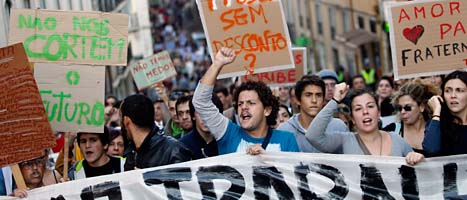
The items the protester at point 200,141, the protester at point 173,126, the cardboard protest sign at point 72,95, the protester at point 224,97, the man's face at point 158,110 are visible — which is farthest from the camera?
the protester at point 224,97

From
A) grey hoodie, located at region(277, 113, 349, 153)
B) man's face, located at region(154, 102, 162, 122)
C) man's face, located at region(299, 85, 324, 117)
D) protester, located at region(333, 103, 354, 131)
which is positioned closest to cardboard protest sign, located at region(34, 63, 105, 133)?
grey hoodie, located at region(277, 113, 349, 153)

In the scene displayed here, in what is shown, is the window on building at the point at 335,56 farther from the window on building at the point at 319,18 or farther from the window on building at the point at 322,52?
the window on building at the point at 319,18

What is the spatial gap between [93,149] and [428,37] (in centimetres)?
244

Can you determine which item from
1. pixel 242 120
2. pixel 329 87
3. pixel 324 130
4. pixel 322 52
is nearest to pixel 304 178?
pixel 324 130

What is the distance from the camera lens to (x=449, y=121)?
7.32 meters

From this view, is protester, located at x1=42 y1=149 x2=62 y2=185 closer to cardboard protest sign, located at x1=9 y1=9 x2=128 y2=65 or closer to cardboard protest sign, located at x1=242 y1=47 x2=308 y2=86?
cardboard protest sign, located at x1=9 y1=9 x2=128 y2=65

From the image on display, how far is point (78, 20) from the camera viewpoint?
26.0 feet

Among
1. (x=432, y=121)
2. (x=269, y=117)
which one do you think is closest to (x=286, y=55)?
(x=269, y=117)

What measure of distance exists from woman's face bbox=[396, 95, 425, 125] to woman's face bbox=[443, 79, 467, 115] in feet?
3.15

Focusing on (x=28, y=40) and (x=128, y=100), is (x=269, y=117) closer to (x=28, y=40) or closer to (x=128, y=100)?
(x=128, y=100)

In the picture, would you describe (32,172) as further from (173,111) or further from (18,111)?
(173,111)

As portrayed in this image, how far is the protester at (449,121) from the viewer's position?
7.24 metres

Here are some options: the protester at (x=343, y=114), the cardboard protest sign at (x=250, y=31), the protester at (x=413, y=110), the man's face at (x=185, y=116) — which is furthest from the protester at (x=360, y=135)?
the protester at (x=343, y=114)

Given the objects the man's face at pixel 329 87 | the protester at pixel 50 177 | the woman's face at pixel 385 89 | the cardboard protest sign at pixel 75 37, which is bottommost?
Result: the protester at pixel 50 177
